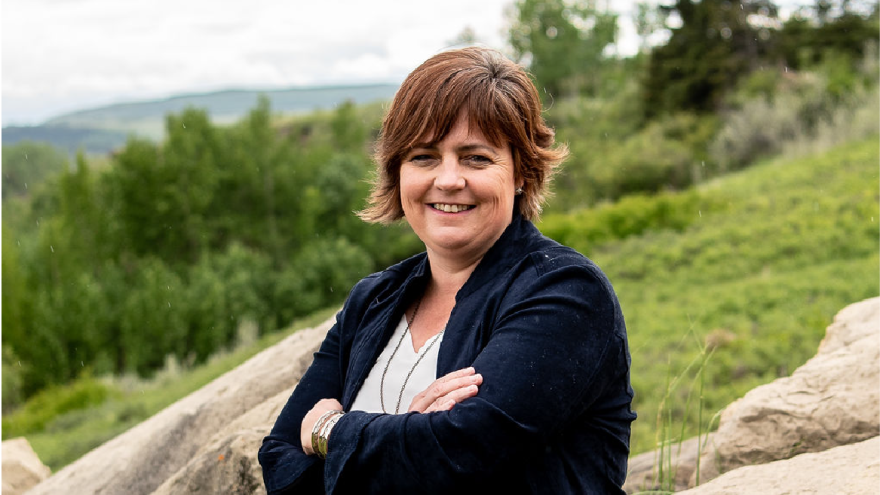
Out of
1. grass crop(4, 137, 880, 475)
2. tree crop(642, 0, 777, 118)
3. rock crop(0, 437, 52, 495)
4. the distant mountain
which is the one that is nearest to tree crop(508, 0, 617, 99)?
the distant mountain

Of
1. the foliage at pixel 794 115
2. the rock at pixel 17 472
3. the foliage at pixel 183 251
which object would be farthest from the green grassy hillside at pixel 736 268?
the foliage at pixel 183 251

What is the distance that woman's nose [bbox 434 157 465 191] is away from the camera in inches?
84.5

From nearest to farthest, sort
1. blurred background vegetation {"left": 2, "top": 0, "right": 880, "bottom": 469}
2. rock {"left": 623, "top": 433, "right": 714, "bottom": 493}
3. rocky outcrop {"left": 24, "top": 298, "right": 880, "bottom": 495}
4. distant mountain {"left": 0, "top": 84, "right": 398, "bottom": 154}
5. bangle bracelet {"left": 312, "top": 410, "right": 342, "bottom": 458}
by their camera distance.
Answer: bangle bracelet {"left": 312, "top": 410, "right": 342, "bottom": 458}
rocky outcrop {"left": 24, "top": 298, "right": 880, "bottom": 495}
rock {"left": 623, "top": 433, "right": 714, "bottom": 493}
blurred background vegetation {"left": 2, "top": 0, "right": 880, "bottom": 469}
distant mountain {"left": 0, "top": 84, "right": 398, "bottom": 154}

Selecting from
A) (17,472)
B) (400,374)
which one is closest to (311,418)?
(400,374)

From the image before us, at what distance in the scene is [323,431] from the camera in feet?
7.45

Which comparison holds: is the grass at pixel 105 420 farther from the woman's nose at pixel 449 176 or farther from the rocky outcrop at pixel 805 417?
the woman's nose at pixel 449 176

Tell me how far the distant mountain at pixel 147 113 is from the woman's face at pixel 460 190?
34 cm

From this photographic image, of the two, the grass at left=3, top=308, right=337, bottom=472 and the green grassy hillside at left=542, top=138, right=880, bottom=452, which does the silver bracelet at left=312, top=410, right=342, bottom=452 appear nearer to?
the green grassy hillside at left=542, top=138, right=880, bottom=452

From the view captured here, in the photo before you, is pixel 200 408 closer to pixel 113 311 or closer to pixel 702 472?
pixel 702 472

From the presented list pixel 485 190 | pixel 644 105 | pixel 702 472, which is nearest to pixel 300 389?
pixel 485 190

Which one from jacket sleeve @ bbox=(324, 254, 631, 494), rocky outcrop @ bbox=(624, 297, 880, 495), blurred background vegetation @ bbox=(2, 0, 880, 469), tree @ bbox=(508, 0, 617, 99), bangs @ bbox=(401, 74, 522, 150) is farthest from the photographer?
tree @ bbox=(508, 0, 617, 99)

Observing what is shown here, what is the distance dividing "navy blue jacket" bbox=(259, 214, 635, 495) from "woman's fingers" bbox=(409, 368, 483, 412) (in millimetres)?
29

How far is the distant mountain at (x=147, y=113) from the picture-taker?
41781 mm

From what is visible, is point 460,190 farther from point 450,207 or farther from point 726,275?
point 726,275
